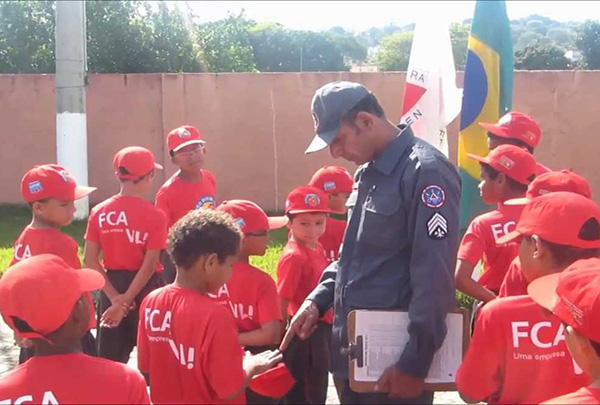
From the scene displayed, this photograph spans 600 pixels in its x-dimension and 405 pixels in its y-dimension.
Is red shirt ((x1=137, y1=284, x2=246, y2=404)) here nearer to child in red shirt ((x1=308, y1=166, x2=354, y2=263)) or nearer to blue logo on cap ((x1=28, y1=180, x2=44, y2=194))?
blue logo on cap ((x1=28, y1=180, x2=44, y2=194))

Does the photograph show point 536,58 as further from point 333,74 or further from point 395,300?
point 395,300

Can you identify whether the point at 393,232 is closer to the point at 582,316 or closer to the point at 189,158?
the point at 582,316

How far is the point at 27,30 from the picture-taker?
17984mm

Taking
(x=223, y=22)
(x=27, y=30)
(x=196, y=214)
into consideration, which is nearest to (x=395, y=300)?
(x=196, y=214)

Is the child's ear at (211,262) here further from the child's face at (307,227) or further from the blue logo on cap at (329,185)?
the blue logo on cap at (329,185)

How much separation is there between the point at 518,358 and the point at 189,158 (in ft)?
11.5

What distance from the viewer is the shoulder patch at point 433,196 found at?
2888 mm

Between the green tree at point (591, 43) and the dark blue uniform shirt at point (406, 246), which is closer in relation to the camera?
the dark blue uniform shirt at point (406, 246)

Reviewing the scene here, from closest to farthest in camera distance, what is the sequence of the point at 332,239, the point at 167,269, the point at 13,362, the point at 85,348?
the point at 85,348 < the point at 332,239 < the point at 167,269 < the point at 13,362

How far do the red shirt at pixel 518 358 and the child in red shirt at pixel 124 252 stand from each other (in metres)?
2.60

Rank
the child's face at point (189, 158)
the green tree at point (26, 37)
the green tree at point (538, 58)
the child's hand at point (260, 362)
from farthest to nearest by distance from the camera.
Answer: the green tree at point (538, 58)
the green tree at point (26, 37)
the child's face at point (189, 158)
the child's hand at point (260, 362)

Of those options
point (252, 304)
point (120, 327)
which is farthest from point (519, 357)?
point (120, 327)

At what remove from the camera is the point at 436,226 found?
2.88 meters

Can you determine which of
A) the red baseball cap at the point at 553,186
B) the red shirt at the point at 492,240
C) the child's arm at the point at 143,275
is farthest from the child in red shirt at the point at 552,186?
the child's arm at the point at 143,275
